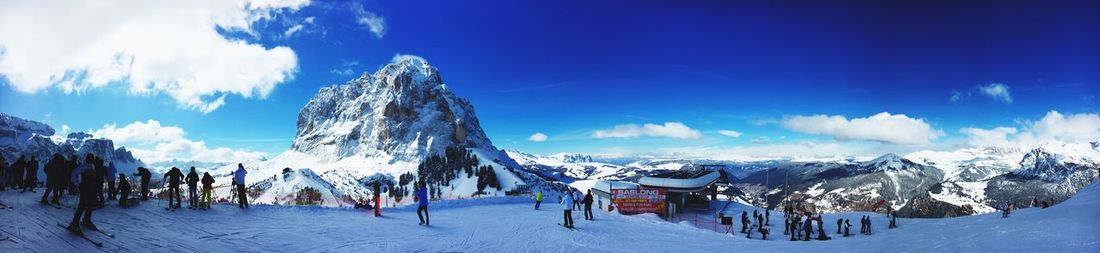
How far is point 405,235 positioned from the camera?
59.8 ft

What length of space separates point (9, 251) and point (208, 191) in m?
11.7

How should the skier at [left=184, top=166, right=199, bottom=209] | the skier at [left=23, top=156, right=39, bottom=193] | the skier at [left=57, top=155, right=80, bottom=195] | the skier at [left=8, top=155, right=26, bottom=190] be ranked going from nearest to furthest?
the skier at [left=57, top=155, right=80, bottom=195], the skier at [left=184, top=166, right=199, bottom=209], the skier at [left=23, top=156, right=39, bottom=193], the skier at [left=8, top=155, right=26, bottom=190]

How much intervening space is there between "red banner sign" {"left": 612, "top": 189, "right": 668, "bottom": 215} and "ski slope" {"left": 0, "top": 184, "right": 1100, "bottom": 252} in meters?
12.7

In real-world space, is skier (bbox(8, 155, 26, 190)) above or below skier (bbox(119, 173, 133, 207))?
above

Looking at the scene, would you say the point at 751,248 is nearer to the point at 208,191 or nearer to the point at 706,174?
the point at 208,191

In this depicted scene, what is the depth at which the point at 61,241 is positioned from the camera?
34.6 ft

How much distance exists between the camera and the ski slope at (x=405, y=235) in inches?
475

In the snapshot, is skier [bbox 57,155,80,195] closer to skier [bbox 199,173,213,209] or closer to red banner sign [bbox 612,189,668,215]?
skier [bbox 199,173,213,209]

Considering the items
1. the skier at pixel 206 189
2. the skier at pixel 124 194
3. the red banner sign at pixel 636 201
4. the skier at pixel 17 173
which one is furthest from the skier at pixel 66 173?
the red banner sign at pixel 636 201

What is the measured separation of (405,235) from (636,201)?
23.4 metres

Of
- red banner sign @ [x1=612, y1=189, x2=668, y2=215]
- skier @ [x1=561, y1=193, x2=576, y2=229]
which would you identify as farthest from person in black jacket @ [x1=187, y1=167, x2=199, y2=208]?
red banner sign @ [x1=612, y1=189, x2=668, y2=215]

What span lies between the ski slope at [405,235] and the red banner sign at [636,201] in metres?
12.7

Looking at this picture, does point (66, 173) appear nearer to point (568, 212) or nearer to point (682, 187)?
point (568, 212)

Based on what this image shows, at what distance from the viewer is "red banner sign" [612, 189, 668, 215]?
38044mm
